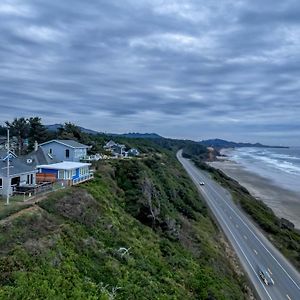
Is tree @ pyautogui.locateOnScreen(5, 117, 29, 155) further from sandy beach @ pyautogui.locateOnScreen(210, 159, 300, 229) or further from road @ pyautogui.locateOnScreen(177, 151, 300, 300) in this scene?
sandy beach @ pyautogui.locateOnScreen(210, 159, 300, 229)

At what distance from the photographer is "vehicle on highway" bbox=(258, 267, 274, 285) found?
3440cm

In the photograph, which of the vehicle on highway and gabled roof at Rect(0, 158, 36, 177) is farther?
the vehicle on highway

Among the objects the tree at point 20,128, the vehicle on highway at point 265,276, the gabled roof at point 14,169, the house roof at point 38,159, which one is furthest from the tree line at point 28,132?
the vehicle on highway at point 265,276

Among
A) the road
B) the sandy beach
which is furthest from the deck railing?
the sandy beach

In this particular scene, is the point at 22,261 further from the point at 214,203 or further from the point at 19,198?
the point at 214,203

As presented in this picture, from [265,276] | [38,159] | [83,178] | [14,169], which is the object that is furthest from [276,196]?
[14,169]

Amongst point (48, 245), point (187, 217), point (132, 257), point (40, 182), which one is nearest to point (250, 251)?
point (187, 217)

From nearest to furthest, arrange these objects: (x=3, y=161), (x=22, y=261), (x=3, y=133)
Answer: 1. (x=22, y=261)
2. (x=3, y=161)
3. (x=3, y=133)

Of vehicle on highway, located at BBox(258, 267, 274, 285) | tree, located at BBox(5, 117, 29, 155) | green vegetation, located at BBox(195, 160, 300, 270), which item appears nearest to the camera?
vehicle on highway, located at BBox(258, 267, 274, 285)

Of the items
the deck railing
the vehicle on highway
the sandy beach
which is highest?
the deck railing

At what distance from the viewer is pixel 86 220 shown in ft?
89.5

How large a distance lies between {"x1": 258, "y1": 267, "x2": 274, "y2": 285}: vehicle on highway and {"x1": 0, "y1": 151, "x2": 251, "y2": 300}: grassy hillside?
2240mm

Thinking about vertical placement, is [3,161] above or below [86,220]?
above

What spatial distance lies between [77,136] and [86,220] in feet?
166
